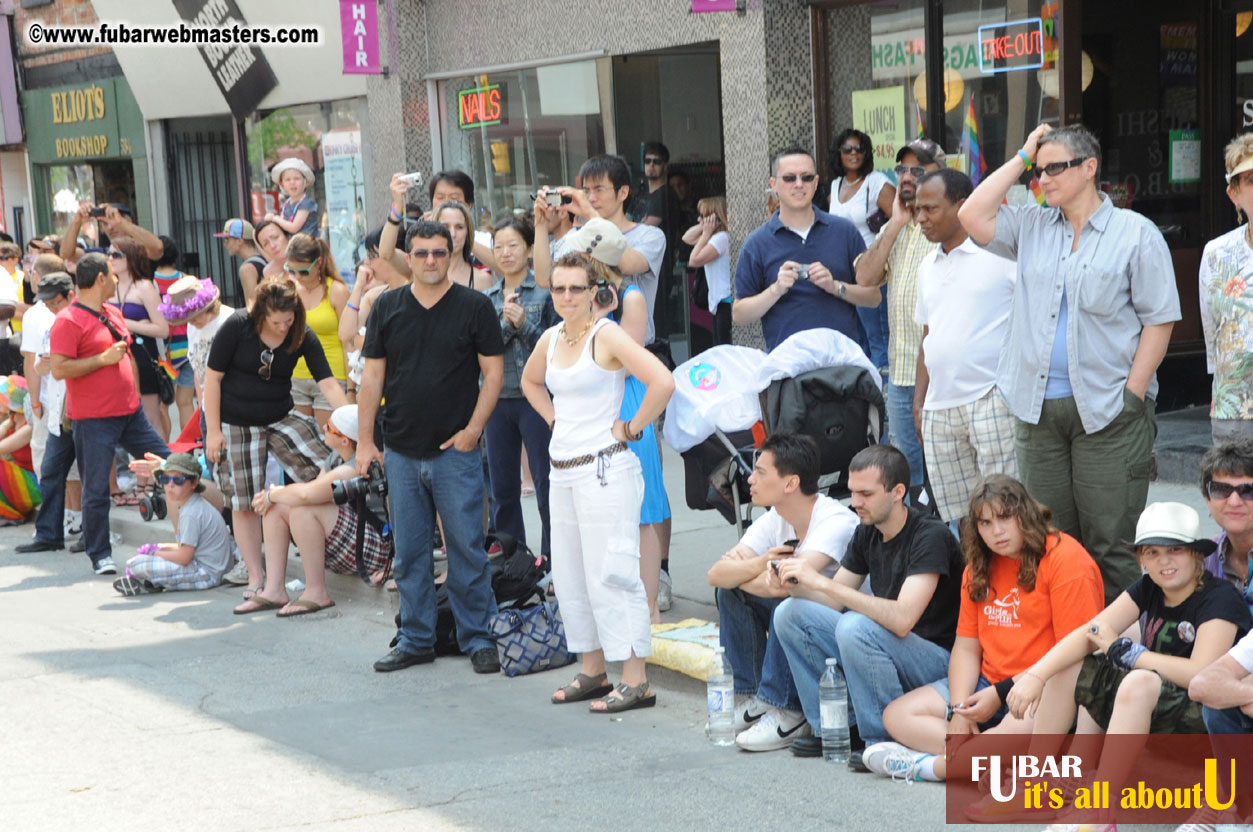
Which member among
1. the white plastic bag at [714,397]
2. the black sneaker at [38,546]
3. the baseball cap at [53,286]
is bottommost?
the black sneaker at [38,546]

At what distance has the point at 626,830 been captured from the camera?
493 cm

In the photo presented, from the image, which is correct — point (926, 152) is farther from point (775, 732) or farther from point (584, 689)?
point (775, 732)

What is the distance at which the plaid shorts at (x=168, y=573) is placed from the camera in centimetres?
931

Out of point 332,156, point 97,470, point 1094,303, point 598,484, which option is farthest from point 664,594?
point 332,156

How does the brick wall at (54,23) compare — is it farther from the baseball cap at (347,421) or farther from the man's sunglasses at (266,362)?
the baseball cap at (347,421)

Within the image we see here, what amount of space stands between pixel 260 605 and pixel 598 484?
3284 mm

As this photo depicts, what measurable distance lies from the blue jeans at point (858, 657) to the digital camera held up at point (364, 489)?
10.5ft

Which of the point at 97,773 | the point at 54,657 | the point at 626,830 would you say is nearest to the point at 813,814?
the point at 626,830

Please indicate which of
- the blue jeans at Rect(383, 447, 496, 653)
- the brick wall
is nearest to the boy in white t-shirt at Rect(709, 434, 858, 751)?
the blue jeans at Rect(383, 447, 496, 653)

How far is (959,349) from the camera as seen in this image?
6.04 meters

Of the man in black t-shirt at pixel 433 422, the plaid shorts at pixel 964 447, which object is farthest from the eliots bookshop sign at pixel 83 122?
the plaid shorts at pixel 964 447

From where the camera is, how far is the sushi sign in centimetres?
1365

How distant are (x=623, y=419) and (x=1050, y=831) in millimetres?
2614

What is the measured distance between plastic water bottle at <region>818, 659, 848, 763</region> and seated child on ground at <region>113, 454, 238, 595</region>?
16.7ft
